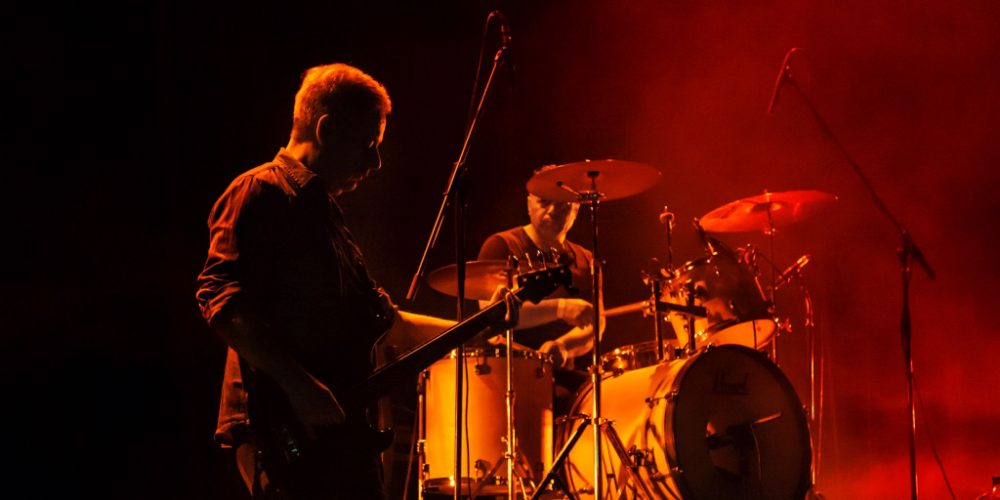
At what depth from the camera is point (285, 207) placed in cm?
227

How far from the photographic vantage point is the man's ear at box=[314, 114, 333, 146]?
2508 mm

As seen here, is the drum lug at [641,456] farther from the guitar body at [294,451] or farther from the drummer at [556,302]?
the guitar body at [294,451]

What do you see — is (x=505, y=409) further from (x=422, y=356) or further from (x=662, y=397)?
(x=422, y=356)

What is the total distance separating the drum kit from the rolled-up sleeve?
1.78m

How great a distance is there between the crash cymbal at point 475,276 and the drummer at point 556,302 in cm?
24

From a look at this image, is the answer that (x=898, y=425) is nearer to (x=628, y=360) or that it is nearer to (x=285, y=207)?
(x=628, y=360)

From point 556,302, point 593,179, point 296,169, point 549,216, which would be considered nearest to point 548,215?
point 549,216

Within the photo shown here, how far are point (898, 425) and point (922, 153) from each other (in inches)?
79.6

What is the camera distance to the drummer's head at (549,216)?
17.6ft

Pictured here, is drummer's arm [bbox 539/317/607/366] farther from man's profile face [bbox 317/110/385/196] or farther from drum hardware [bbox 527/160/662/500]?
man's profile face [bbox 317/110/385/196]

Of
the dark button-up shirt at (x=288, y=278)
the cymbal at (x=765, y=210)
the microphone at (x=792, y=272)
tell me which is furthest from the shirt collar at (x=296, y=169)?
the microphone at (x=792, y=272)

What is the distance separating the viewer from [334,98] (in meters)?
2.51

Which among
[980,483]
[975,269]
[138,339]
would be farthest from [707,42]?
[138,339]

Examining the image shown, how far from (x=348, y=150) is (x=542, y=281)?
95 centimetres
